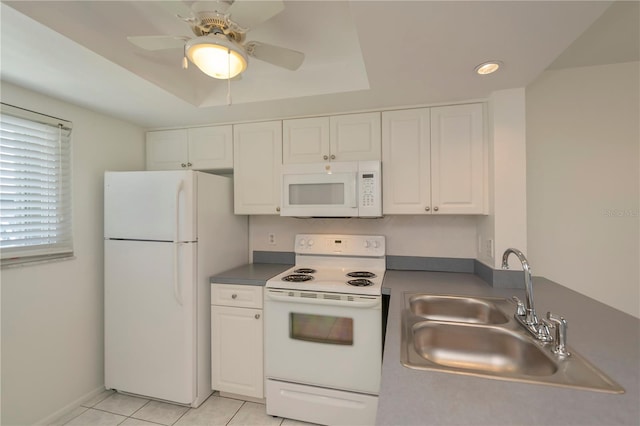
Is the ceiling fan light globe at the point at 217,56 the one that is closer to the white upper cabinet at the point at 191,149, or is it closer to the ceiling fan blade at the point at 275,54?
the ceiling fan blade at the point at 275,54

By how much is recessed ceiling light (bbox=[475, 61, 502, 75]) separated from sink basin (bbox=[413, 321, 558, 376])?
52.2 inches

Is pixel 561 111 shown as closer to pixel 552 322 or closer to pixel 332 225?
pixel 552 322

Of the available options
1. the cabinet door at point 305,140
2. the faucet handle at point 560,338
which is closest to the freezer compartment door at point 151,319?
the cabinet door at point 305,140

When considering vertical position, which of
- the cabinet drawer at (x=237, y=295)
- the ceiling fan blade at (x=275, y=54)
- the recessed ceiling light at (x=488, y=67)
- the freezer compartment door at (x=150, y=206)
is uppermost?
the recessed ceiling light at (x=488, y=67)

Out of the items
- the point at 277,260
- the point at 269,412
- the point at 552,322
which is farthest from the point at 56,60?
the point at 552,322

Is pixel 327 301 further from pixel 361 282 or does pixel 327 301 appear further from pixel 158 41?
pixel 158 41

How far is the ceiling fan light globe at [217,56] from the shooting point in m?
1.13

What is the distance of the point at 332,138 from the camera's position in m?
2.28

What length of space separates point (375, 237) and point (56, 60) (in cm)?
226

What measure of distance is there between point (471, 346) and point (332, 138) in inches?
65.3

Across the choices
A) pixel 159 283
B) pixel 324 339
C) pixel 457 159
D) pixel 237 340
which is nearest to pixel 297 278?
pixel 324 339

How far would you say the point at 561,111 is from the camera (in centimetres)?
203

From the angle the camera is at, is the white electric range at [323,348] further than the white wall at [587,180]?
No

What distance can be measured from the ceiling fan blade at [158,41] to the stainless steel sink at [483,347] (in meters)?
1.54
